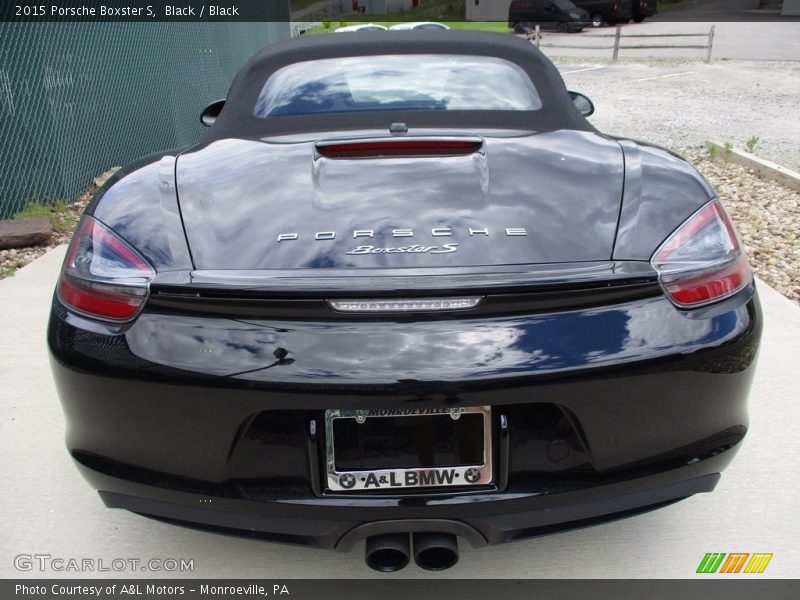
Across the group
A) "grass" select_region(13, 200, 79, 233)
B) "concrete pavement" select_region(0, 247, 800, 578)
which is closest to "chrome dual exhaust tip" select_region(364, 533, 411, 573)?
"concrete pavement" select_region(0, 247, 800, 578)

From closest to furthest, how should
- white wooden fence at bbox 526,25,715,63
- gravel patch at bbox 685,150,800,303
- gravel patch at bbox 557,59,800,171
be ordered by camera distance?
gravel patch at bbox 685,150,800,303 → gravel patch at bbox 557,59,800,171 → white wooden fence at bbox 526,25,715,63

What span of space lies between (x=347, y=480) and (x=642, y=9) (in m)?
38.1

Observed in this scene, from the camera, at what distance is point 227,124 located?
277cm

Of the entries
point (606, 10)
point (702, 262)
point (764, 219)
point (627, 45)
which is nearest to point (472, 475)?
point (702, 262)

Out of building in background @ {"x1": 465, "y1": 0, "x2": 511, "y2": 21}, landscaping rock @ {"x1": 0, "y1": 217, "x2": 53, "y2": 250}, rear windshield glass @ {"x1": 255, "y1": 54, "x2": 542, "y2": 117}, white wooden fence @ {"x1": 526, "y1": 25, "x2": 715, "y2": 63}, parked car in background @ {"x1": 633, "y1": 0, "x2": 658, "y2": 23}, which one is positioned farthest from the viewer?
building in background @ {"x1": 465, "y1": 0, "x2": 511, "y2": 21}

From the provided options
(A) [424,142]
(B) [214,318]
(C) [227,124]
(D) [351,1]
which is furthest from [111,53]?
(D) [351,1]

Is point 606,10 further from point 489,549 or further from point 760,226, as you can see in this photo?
point 489,549

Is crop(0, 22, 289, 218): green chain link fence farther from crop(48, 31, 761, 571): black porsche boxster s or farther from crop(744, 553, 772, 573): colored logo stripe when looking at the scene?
crop(744, 553, 772, 573): colored logo stripe

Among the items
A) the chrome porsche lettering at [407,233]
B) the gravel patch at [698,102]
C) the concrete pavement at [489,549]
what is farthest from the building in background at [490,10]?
the chrome porsche lettering at [407,233]

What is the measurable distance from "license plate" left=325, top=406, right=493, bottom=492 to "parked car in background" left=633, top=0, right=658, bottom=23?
37.3 metres

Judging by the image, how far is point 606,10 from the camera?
33.6m

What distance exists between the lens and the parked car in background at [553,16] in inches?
1252

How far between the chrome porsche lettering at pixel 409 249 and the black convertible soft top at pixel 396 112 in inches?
34.7

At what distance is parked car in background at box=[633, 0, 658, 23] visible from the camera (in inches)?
1371
